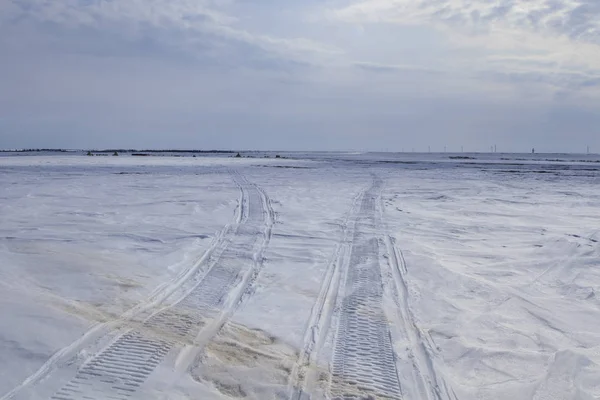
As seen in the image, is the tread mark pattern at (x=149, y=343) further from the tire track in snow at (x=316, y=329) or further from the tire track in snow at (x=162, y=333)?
the tire track in snow at (x=316, y=329)

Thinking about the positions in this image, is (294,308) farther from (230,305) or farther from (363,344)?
(363,344)

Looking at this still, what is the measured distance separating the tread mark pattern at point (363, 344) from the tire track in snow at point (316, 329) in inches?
5.7

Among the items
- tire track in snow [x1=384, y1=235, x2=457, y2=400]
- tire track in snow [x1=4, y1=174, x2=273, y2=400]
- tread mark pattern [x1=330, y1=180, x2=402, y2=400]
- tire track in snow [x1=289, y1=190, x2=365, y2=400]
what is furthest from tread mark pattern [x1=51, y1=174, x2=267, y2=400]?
tire track in snow [x1=384, y1=235, x2=457, y2=400]

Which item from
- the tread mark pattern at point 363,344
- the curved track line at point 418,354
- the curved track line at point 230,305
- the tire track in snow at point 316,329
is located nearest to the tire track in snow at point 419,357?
the curved track line at point 418,354

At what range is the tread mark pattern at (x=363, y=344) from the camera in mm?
3877

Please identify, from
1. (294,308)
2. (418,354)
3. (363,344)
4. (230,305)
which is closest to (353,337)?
(363,344)

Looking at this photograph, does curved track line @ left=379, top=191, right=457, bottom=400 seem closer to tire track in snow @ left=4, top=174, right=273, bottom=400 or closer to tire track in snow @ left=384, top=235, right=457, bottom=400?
tire track in snow @ left=384, top=235, right=457, bottom=400

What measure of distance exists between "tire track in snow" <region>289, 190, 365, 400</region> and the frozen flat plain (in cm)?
2

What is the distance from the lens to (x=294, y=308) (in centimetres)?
576

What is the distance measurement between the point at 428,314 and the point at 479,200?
39.6 feet

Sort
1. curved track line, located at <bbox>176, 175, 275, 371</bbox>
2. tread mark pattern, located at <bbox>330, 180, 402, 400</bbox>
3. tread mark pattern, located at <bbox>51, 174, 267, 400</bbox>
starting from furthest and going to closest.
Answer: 1. curved track line, located at <bbox>176, 175, 275, 371</bbox>
2. tread mark pattern, located at <bbox>330, 180, 402, 400</bbox>
3. tread mark pattern, located at <bbox>51, 174, 267, 400</bbox>

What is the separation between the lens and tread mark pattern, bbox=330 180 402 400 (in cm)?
388

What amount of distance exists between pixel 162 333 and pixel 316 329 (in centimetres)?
141

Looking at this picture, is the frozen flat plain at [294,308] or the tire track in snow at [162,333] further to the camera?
the frozen flat plain at [294,308]
